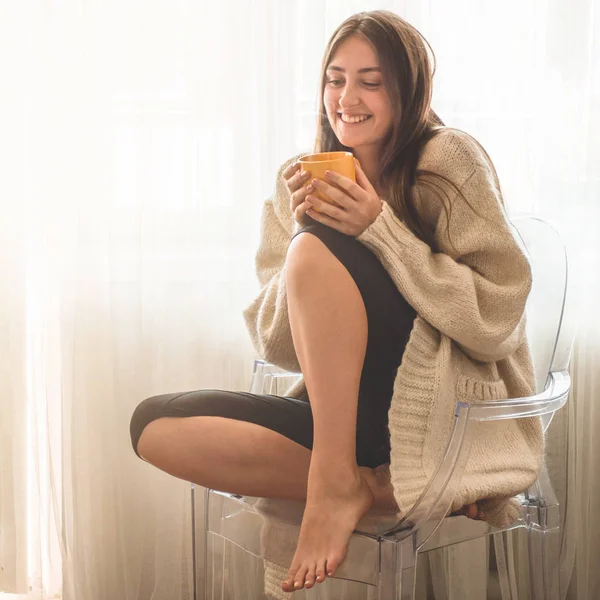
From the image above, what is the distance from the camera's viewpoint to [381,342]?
4.31 feet

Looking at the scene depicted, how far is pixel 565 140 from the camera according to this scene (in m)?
1.72

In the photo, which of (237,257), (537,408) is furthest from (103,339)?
(537,408)

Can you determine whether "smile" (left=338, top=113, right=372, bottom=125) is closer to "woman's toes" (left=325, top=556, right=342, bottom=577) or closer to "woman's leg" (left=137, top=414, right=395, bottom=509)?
Result: "woman's leg" (left=137, top=414, right=395, bottom=509)

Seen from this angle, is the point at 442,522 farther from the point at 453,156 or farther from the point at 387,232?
the point at 453,156

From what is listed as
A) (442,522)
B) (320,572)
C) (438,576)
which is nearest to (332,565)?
(320,572)

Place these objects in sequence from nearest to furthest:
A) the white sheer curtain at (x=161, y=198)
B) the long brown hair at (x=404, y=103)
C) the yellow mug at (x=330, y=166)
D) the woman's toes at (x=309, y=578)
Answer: the woman's toes at (x=309, y=578)
the yellow mug at (x=330, y=166)
the long brown hair at (x=404, y=103)
the white sheer curtain at (x=161, y=198)

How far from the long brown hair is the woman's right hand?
158mm

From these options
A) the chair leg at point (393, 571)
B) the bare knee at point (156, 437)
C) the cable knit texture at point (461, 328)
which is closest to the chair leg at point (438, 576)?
the cable knit texture at point (461, 328)

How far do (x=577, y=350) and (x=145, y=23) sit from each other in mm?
1050

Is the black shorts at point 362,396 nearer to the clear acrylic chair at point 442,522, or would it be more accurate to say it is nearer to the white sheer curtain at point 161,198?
the clear acrylic chair at point 442,522

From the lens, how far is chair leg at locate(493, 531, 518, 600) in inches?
70.0

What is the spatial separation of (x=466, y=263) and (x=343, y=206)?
0.22m

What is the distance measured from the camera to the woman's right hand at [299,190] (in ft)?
4.31

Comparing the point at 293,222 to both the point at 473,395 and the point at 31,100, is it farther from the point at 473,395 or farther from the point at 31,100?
the point at 31,100
